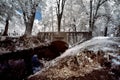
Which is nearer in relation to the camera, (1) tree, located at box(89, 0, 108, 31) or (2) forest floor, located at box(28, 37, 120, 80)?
(2) forest floor, located at box(28, 37, 120, 80)

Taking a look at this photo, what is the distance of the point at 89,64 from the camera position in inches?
55.7

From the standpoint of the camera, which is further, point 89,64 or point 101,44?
point 101,44

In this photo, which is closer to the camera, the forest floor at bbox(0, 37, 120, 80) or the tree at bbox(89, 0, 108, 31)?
the forest floor at bbox(0, 37, 120, 80)

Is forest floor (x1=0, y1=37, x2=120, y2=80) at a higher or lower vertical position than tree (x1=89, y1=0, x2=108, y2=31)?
lower

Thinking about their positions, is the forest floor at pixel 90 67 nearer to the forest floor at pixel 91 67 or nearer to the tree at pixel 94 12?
the forest floor at pixel 91 67

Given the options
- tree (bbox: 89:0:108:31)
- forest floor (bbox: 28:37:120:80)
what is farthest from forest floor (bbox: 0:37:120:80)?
tree (bbox: 89:0:108:31)

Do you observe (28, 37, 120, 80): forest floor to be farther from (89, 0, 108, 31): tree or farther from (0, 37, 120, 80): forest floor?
(89, 0, 108, 31): tree

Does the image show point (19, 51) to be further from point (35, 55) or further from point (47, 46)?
point (47, 46)

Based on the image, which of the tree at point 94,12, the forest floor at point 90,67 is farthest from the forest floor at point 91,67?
the tree at point 94,12

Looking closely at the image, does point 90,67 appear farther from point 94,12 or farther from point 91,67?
point 94,12

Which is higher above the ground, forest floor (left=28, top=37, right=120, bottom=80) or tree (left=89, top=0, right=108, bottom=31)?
tree (left=89, top=0, right=108, bottom=31)

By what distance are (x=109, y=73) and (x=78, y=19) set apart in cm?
2956

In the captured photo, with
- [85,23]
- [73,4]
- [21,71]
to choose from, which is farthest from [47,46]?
[85,23]

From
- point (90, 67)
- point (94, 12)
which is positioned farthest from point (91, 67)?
point (94, 12)
